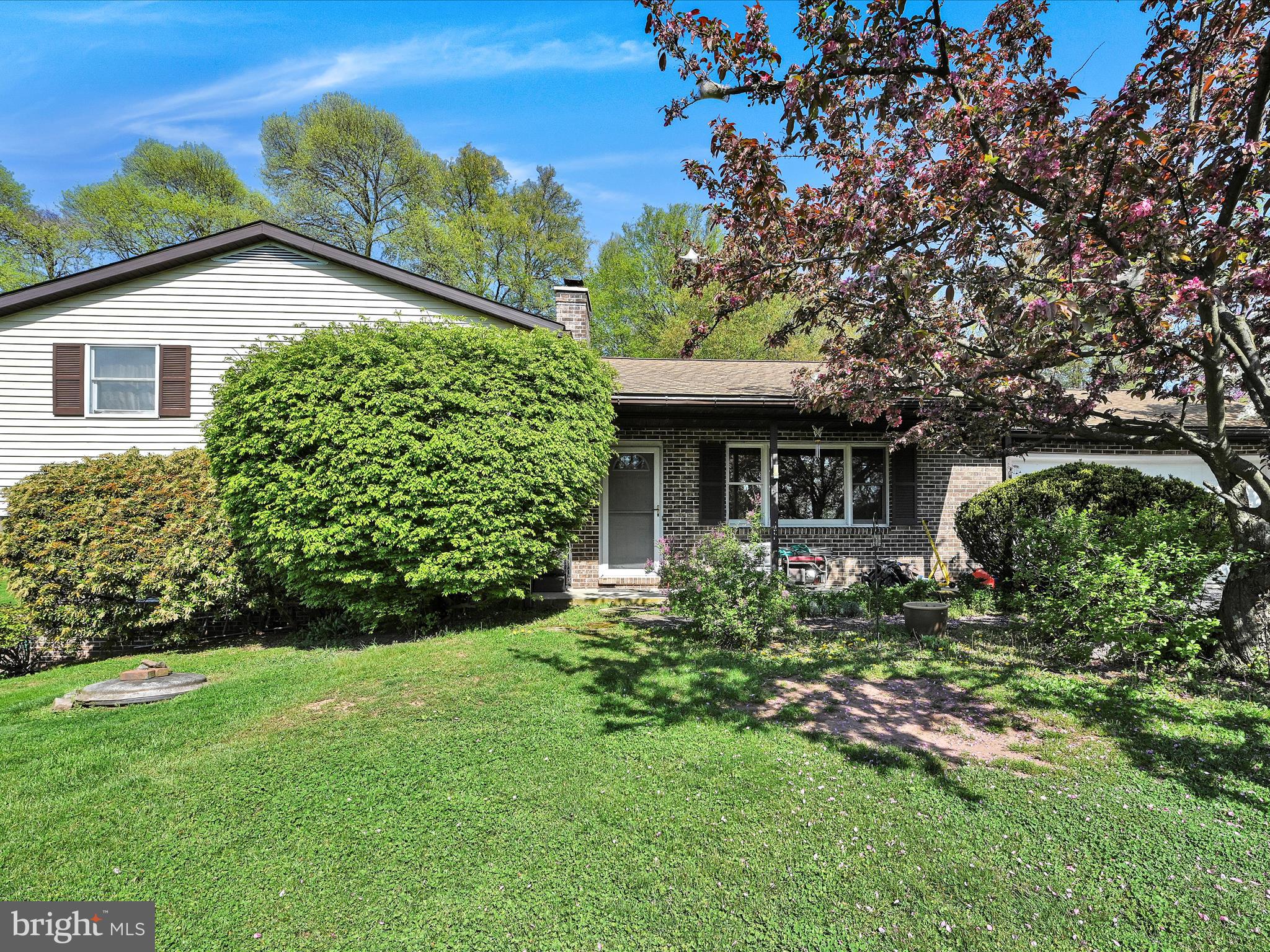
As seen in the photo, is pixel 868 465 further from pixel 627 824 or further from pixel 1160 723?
pixel 627 824

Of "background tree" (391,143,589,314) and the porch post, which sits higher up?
"background tree" (391,143,589,314)

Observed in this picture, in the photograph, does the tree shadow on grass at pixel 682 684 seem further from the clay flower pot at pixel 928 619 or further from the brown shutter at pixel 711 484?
the brown shutter at pixel 711 484

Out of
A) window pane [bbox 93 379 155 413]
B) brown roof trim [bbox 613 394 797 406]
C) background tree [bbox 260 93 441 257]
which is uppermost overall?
background tree [bbox 260 93 441 257]

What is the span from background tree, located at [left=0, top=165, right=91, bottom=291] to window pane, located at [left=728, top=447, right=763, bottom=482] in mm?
27050

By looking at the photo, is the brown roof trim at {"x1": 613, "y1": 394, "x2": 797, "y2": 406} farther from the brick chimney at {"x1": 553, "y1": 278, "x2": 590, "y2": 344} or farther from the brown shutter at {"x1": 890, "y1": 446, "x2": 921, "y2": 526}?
the brown shutter at {"x1": 890, "y1": 446, "x2": 921, "y2": 526}

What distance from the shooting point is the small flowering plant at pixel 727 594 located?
6375 millimetres

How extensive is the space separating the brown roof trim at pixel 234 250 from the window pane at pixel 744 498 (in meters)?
4.11

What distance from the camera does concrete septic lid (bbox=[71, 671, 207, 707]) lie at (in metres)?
5.18

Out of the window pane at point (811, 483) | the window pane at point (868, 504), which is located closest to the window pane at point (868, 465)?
the window pane at point (868, 504)

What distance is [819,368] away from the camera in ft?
25.8

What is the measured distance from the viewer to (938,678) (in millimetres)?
5371

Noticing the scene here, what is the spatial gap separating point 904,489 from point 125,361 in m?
13.7

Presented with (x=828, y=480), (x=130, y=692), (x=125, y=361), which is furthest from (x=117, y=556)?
(x=828, y=480)

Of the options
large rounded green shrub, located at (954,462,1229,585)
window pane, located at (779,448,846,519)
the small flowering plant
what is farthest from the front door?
large rounded green shrub, located at (954,462,1229,585)
